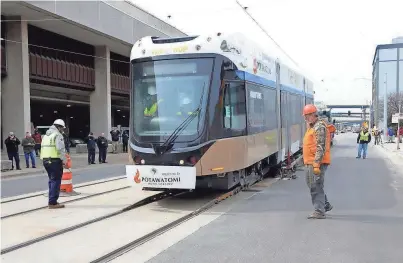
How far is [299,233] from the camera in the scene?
704 cm

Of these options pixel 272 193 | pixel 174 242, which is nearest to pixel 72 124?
pixel 272 193

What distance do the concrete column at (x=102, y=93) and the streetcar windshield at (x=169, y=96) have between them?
28046 millimetres

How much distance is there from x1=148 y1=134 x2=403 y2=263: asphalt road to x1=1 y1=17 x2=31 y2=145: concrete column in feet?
67.8

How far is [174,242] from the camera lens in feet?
21.8

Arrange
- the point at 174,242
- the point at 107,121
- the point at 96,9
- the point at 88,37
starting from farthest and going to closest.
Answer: the point at 107,121
the point at 88,37
the point at 96,9
the point at 174,242

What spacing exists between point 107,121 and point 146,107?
2855 centimetres

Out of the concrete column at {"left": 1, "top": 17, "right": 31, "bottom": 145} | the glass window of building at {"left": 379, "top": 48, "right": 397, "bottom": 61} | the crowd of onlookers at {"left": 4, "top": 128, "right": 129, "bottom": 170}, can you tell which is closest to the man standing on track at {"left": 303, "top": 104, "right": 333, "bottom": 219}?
the crowd of onlookers at {"left": 4, "top": 128, "right": 129, "bottom": 170}

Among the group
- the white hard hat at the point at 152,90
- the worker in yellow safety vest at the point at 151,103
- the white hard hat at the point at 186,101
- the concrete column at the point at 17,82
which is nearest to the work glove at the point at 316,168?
Answer: the white hard hat at the point at 186,101

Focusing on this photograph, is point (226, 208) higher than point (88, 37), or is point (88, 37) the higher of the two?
point (88, 37)

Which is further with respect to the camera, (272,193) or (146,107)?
(272,193)

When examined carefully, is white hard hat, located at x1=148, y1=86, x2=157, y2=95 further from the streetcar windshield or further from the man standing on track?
the man standing on track

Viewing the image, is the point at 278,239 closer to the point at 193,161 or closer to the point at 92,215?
the point at 193,161

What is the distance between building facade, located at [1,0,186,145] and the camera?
2742 centimetres

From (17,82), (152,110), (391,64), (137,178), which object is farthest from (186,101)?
(391,64)
